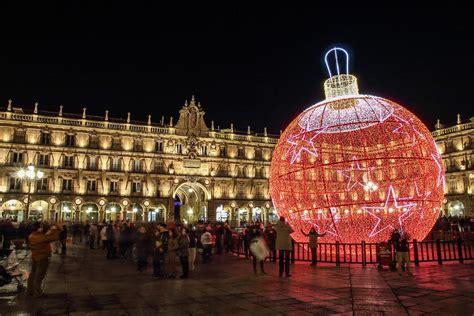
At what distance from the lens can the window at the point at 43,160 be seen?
143ft

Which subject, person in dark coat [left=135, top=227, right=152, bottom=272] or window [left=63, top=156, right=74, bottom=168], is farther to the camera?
window [left=63, top=156, right=74, bottom=168]

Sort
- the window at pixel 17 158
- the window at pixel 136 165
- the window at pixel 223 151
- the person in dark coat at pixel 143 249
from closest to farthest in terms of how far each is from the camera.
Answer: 1. the person in dark coat at pixel 143 249
2. the window at pixel 17 158
3. the window at pixel 136 165
4. the window at pixel 223 151

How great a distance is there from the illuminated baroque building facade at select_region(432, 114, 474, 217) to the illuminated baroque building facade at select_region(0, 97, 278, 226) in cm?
2349

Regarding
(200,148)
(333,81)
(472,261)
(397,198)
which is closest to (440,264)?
(472,261)

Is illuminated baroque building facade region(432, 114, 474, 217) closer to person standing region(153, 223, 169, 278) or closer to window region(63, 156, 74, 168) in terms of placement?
person standing region(153, 223, 169, 278)

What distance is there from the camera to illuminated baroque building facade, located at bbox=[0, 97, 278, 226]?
42.6 meters

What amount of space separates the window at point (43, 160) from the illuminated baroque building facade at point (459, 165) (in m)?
49.1

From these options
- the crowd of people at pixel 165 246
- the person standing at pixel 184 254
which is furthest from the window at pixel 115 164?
the person standing at pixel 184 254

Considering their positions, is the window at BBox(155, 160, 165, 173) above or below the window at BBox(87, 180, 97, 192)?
above

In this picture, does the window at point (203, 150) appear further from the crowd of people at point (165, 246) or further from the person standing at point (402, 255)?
the person standing at point (402, 255)

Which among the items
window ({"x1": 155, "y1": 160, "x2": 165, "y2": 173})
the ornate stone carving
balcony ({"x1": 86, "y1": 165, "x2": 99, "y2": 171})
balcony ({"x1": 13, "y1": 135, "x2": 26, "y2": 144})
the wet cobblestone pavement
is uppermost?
the ornate stone carving

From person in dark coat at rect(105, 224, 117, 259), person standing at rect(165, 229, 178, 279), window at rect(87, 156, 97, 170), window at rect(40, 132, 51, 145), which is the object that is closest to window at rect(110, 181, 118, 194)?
window at rect(87, 156, 97, 170)

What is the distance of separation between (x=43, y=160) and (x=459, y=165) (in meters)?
51.1

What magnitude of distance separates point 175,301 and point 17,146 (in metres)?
42.4
